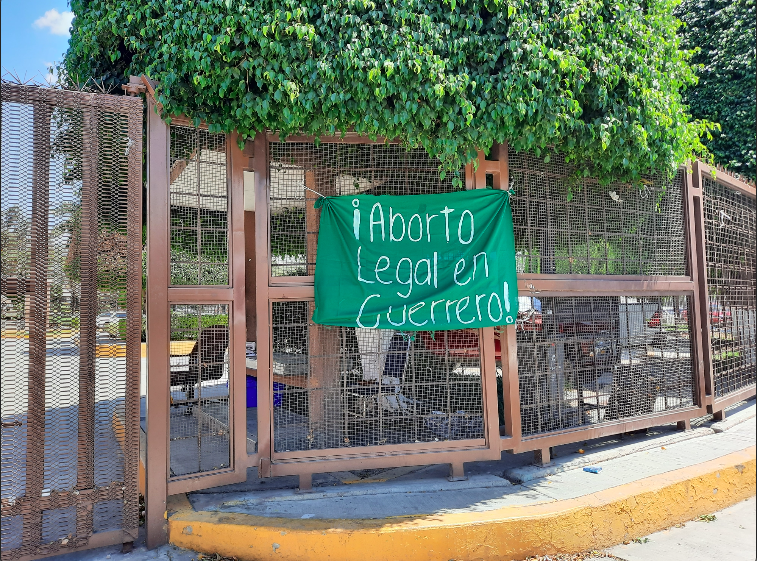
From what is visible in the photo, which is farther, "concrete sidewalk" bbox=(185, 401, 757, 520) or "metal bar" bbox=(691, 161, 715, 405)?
"metal bar" bbox=(691, 161, 715, 405)

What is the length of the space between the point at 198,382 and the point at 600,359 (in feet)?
13.9

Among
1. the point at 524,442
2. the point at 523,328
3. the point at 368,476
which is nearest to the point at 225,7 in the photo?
the point at 523,328

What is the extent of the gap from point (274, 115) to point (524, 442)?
383 cm

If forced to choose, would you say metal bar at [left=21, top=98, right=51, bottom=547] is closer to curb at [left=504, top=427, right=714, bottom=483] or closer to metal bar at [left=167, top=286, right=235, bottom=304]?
metal bar at [left=167, top=286, right=235, bottom=304]

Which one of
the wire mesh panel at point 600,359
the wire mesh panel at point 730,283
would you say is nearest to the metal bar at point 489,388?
the wire mesh panel at point 600,359

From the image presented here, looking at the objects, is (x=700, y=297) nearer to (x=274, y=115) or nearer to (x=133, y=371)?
(x=274, y=115)

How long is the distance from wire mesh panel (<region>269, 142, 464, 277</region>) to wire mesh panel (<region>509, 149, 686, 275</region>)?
0.98 meters

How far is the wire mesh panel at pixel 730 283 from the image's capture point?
7227 mm

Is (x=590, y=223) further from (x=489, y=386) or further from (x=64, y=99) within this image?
(x=64, y=99)

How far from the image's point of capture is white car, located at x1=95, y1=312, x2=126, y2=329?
4023 mm

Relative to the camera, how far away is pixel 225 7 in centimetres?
395

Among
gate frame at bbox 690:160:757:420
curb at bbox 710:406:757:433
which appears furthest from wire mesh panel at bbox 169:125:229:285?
curb at bbox 710:406:757:433

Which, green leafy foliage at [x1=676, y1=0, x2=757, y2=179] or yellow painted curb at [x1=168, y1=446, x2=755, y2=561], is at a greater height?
green leafy foliage at [x1=676, y1=0, x2=757, y2=179]

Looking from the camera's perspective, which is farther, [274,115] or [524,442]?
[524,442]
